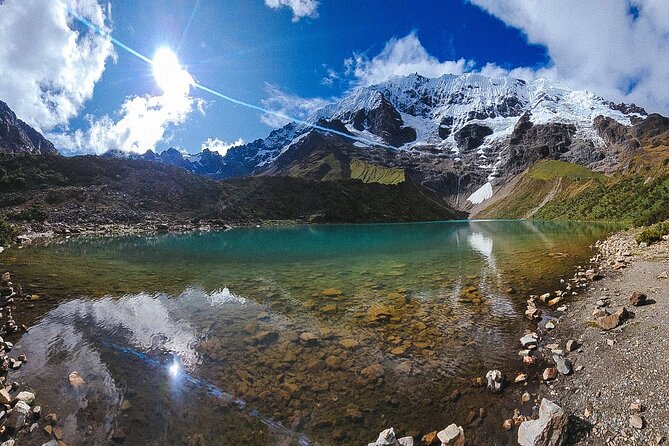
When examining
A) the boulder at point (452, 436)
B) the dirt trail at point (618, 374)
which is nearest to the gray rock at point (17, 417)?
the boulder at point (452, 436)

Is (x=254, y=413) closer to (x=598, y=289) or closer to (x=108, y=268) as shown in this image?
(x=598, y=289)

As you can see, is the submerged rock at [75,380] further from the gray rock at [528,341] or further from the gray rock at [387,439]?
the gray rock at [528,341]

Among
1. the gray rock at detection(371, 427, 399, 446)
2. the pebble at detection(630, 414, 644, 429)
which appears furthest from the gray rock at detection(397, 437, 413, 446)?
the pebble at detection(630, 414, 644, 429)

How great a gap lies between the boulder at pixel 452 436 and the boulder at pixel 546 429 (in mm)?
1270

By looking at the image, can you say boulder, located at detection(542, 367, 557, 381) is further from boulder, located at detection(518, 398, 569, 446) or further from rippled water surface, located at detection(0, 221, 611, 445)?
boulder, located at detection(518, 398, 569, 446)

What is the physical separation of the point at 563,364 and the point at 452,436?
4.97m

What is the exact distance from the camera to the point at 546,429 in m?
7.70

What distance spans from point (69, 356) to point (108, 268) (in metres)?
21.2

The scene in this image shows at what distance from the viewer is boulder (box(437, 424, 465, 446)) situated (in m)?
7.95

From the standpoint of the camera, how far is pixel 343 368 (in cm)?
1184

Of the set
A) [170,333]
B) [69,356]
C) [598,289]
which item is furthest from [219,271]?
[598,289]

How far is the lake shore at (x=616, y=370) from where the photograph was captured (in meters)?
7.69

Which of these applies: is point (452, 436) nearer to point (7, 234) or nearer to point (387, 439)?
point (387, 439)

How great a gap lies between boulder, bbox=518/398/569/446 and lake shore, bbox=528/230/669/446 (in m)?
0.38
